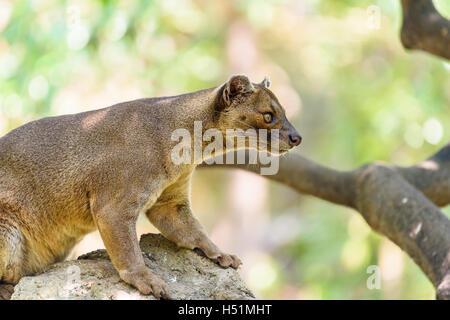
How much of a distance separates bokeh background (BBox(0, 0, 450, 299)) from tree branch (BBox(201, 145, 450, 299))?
3.58m

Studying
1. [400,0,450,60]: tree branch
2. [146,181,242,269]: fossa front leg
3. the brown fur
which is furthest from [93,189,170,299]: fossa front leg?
[400,0,450,60]: tree branch

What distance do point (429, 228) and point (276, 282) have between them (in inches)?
421

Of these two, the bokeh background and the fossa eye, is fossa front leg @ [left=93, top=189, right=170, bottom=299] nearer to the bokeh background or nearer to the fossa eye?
the fossa eye

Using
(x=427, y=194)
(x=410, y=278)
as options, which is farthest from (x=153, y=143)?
(x=410, y=278)

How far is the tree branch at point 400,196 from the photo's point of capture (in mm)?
6262

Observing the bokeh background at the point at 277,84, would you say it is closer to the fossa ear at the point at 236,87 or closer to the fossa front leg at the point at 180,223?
the fossa ear at the point at 236,87

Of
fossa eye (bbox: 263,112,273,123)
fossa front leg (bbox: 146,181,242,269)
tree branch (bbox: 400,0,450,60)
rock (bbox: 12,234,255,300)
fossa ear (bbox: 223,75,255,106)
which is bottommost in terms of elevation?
rock (bbox: 12,234,255,300)

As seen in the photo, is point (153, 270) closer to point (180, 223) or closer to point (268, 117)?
point (180, 223)

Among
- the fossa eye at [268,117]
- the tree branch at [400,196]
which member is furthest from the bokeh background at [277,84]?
the fossa eye at [268,117]

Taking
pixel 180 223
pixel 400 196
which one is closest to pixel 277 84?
pixel 400 196

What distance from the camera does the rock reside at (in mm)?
4996

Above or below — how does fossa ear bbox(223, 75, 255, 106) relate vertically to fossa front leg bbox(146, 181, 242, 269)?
above

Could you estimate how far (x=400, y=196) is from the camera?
6.97m

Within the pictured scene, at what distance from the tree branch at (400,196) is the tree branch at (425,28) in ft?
4.28
